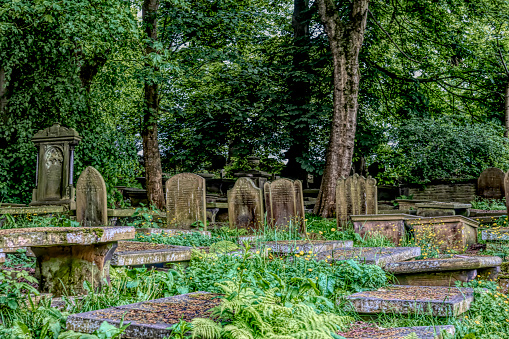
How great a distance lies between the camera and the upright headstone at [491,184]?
45.4ft

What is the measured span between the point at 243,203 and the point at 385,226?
90.4 inches

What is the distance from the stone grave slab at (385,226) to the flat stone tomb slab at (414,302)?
356 cm

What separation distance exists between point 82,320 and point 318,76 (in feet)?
51.0

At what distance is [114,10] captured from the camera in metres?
9.23

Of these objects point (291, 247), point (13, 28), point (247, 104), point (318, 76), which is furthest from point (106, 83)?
point (291, 247)

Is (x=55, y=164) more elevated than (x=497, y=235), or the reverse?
(x=55, y=164)

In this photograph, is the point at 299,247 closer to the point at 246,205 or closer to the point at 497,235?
the point at 246,205

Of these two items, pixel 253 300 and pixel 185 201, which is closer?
pixel 253 300

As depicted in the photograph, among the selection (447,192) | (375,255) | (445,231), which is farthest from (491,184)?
(375,255)

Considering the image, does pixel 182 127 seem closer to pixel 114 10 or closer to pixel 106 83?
pixel 106 83

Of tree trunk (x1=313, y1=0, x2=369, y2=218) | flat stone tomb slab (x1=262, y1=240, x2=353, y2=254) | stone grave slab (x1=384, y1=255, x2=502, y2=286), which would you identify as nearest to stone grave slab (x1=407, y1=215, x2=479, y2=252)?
flat stone tomb slab (x1=262, y1=240, x2=353, y2=254)

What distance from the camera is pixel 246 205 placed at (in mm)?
7398

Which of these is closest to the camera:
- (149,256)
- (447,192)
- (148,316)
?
(148,316)

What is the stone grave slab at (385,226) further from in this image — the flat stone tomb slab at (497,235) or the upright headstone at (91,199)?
the upright headstone at (91,199)
